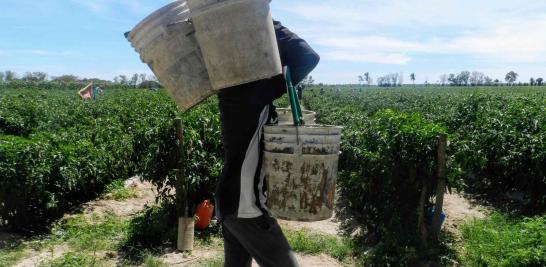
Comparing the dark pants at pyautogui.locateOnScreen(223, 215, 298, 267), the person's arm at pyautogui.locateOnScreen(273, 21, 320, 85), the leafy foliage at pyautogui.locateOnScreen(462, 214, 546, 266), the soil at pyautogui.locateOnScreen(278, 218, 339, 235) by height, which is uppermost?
the person's arm at pyautogui.locateOnScreen(273, 21, 320, 85)

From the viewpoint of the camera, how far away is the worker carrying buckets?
2.01 m

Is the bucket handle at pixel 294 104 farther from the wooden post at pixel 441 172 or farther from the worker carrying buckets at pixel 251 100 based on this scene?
the wooden post at pixel 441 172

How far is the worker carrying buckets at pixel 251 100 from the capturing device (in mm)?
2010

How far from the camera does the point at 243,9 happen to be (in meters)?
1.99

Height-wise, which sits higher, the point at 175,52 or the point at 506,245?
the point at 175,52

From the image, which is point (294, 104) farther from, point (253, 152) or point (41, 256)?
point (41, 256)

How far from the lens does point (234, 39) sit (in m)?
2.00

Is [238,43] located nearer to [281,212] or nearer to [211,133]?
[281,212]

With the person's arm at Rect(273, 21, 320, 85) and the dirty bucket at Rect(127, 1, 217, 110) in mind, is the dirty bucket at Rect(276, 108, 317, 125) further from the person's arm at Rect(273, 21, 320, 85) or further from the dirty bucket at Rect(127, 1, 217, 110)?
the dirty bucket at Rect(127, 1, 217, 110)

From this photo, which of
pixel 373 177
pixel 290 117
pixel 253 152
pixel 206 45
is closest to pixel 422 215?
pixel 373 177

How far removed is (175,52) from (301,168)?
0.77 metres

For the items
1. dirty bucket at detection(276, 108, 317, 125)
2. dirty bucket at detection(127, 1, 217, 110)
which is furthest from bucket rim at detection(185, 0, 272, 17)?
dirty bucket at detection(276, 108, 317, 125)

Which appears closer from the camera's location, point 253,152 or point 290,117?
point 253,152

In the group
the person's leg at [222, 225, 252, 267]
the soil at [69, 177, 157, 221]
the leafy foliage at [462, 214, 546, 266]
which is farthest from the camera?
the soil at [69, 177, 157, 221]
